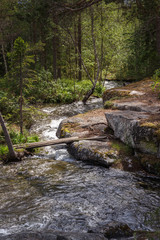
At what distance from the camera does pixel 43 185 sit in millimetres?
6102

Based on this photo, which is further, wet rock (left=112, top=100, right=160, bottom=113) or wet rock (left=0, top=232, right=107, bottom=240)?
wet rock (left=112, top=100, right=160, bottom=113)

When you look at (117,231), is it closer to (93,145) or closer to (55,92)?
(93,145)

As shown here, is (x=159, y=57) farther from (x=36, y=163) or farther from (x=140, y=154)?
(x=36, y=163)

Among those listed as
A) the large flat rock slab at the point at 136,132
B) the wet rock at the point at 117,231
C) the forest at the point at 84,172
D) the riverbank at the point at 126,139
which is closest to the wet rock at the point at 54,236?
the forest at the point at 84,172

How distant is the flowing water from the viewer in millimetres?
4273

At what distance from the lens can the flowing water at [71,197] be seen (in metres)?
4.27

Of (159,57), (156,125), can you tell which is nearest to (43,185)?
(156,125)

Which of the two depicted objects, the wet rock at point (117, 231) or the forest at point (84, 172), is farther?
the forest at point (84, 172)

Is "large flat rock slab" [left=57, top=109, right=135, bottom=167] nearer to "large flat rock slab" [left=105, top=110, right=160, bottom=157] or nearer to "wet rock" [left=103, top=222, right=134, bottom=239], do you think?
"large flat rock slab" [left=105, top=110, right=160, bottom=157]

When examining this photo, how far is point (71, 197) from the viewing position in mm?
5367

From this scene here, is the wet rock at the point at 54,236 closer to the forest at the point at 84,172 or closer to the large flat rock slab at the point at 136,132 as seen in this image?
the forest at the point at 84,172

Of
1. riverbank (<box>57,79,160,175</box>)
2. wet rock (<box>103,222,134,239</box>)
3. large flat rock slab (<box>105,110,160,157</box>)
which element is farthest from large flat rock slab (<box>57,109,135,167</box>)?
wet rock (<box>103,222,134,239</box>)

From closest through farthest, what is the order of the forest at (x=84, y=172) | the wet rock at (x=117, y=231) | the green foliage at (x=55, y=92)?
1. the wet rock at (x=117, y=231)
2. the forest at (x=84, y=172)
3. the green foliage at (x=55, y=92)

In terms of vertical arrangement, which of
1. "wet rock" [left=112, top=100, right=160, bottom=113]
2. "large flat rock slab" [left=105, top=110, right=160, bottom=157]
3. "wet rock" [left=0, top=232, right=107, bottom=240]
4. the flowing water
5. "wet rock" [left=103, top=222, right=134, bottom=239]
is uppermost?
"wet rock" [left=112, top=100, right=160, bottom=113]
